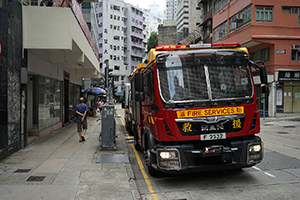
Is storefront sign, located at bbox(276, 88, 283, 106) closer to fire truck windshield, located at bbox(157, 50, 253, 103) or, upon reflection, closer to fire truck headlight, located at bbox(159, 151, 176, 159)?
fire truck windshield, located at bbox(157, 50, 253, 103)

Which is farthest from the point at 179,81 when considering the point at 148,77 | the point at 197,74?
the point at 148,77

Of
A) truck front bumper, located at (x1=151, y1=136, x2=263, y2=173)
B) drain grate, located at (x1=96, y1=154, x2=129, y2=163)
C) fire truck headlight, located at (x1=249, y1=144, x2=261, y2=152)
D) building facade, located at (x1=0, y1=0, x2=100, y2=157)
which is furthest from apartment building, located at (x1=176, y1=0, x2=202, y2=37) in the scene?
truck front bumper, located at (x1=151, y1=136, x2=263, y2=173)

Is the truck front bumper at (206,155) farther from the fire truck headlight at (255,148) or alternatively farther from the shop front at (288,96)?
the shop front at (288,96)

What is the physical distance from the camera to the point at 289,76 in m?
22.8

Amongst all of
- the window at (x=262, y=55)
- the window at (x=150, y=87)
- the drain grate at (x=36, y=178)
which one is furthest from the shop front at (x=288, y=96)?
the drain grate at (x=36, y=178)

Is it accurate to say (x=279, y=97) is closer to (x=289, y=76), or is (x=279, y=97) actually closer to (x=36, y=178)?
(x=289, y=76)

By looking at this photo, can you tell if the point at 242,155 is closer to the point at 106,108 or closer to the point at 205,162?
the point at 205,162

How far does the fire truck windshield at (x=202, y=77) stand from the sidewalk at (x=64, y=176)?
2.21 meters

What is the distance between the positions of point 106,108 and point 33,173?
364cm

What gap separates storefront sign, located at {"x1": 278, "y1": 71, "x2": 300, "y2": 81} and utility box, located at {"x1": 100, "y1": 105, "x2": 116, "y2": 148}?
693 inches

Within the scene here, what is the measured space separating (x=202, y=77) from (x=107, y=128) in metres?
4.92

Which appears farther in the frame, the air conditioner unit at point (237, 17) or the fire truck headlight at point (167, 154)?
the air conditioner unit at point (237, 17)

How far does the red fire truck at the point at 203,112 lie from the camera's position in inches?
223

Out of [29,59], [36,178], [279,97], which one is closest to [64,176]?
[36,178]
